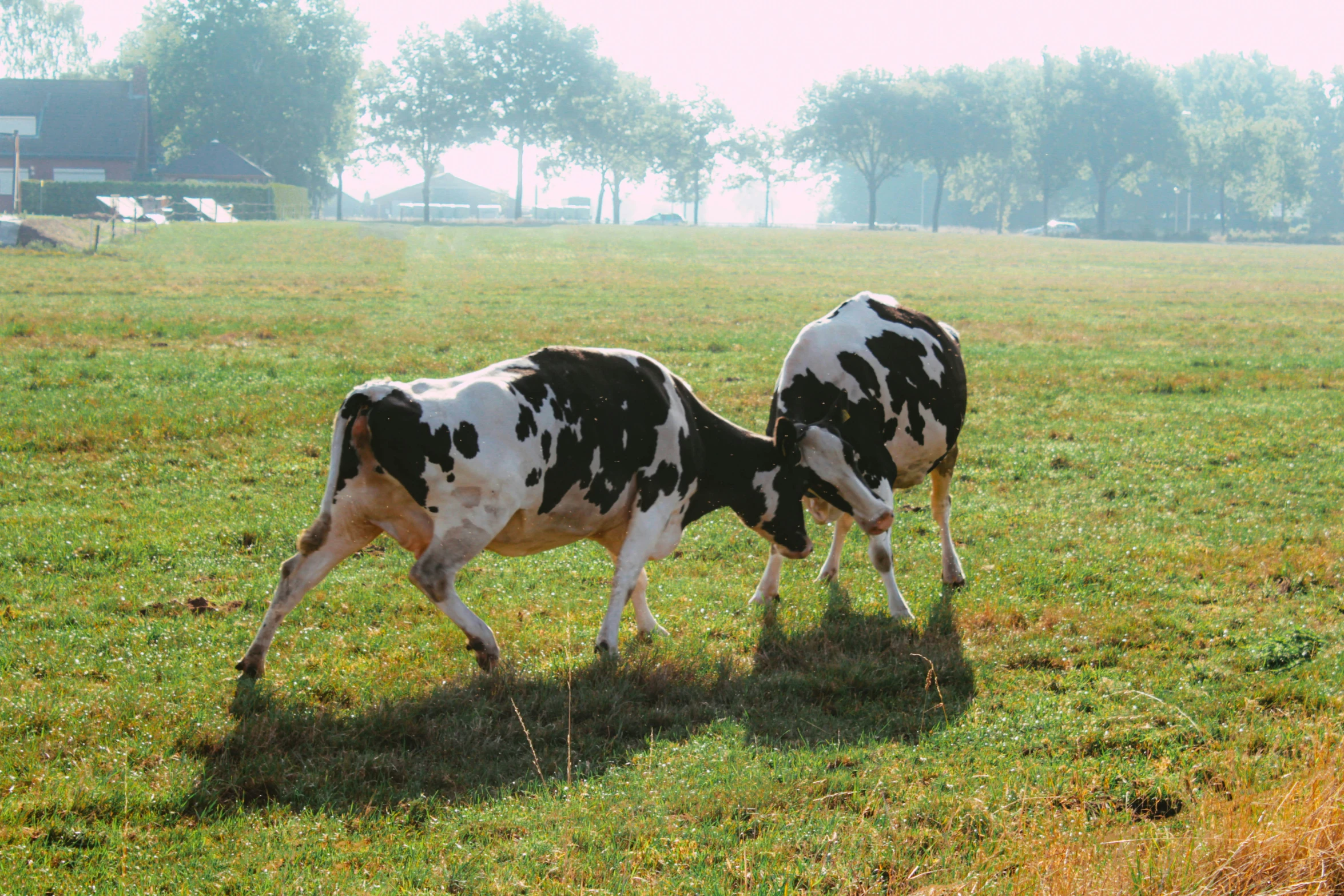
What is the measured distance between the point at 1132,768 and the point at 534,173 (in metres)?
110

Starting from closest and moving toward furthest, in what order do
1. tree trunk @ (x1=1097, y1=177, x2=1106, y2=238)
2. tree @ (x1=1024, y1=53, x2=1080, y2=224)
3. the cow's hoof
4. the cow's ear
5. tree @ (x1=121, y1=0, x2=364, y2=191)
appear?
the cow's hoof → the cow's ear → tree @ (x1=121, y1=0, x2=364, y2=191) → tree trunk @ (x1=1097, y1=177, x2=1106, y2=238) → tree @ (x1=1024, y1=53, x2=1080, y2=224)

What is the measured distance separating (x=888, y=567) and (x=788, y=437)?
1.28m

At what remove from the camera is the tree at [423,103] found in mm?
101688

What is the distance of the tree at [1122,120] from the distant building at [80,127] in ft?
256

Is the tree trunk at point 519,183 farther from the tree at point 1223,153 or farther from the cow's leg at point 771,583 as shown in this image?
the cow's leg at point 771,583

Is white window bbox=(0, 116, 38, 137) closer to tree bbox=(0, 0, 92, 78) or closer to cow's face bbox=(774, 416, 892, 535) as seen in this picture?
tree bbox=(0, 0, 92, 78)

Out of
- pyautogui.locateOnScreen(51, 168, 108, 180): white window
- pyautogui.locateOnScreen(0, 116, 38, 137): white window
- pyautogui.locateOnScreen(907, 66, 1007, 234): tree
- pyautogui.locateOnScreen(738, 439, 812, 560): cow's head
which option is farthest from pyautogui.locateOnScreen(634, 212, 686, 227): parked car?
pyautogui.locateOnScreen(738, 439, 812, 560): cow's head

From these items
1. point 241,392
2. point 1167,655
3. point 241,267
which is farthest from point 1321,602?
point 241,267

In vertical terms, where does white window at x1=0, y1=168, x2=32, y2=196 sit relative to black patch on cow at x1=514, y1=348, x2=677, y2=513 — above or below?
above

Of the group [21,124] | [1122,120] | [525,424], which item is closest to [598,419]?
[525,424]

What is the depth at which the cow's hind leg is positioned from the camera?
588cm

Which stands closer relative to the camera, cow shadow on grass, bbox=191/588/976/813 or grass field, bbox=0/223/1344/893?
grass field, bbox=0/223/1344/893

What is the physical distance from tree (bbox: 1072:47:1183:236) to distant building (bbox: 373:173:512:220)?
70.6 m

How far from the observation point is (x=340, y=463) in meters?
5.91
